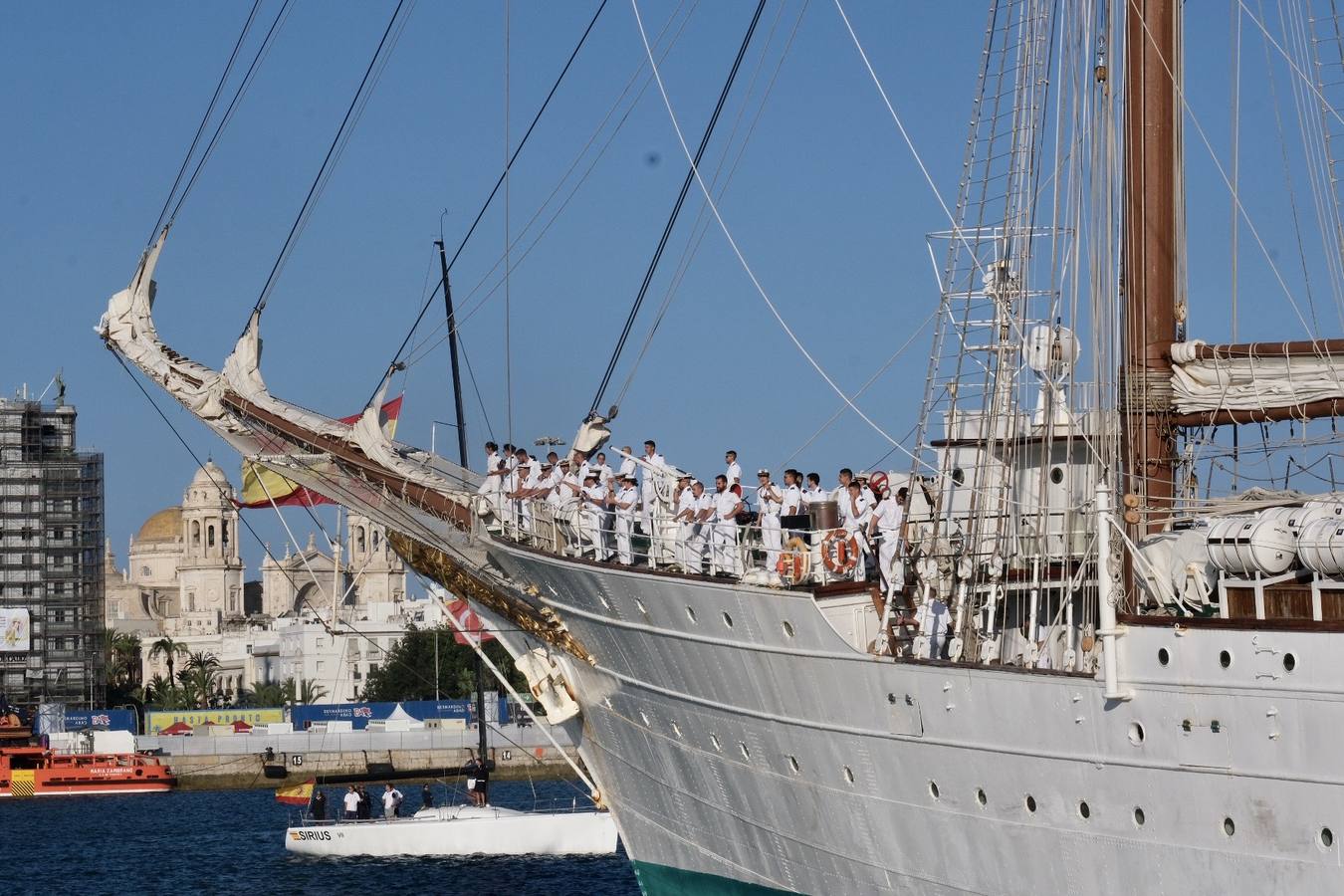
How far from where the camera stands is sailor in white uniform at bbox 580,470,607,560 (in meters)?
23.5

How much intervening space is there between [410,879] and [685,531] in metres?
16.7

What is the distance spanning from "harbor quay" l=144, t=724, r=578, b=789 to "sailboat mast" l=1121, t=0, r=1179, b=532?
212ft

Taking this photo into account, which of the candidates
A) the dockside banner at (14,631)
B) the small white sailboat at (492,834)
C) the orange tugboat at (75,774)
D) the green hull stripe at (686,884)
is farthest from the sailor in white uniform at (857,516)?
the dockside banner at (14,631)

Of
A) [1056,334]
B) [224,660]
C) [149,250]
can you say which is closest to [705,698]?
[1056,334]

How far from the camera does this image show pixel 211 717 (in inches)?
3930

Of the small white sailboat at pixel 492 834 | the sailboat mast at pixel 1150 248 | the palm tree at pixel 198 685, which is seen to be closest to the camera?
the sailboat mast at pixel 1150 248

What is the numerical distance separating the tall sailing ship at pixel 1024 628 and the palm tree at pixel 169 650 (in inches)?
4549

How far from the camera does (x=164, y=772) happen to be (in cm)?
8144

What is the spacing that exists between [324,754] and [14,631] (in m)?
24.8

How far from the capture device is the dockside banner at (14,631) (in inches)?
3981

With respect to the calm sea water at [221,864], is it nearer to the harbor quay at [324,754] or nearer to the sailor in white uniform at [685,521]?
the sailor in white uniform at [685,521]

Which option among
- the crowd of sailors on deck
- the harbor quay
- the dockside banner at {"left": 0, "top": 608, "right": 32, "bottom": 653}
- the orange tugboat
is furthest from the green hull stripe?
the dockside banner at {"left": 0, "top": 608, "right": 32, "bottom": 653}

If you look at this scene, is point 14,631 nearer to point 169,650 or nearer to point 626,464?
point 169,650

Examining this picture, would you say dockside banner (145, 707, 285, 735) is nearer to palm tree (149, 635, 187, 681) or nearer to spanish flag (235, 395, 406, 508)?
palm tree (149, 635, 187, 681)
